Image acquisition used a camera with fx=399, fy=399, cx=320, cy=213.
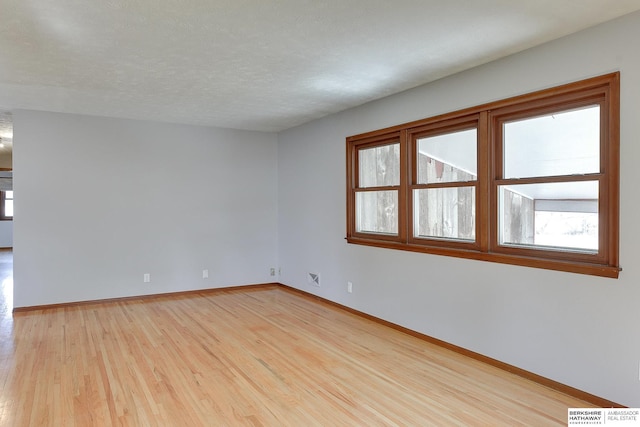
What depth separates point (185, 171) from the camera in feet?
19.4

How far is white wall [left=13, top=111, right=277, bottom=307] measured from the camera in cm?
500

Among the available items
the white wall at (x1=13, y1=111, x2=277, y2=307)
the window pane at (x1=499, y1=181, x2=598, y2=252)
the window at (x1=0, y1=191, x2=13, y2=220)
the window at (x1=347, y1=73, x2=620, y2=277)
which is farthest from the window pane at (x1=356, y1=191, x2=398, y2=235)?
the window at (x1=0, y1=191, x2=13, y2=220)

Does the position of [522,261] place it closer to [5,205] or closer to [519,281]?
[519,281]

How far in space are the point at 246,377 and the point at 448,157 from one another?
2.63m

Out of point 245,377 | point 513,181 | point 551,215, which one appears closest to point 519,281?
point 551,215

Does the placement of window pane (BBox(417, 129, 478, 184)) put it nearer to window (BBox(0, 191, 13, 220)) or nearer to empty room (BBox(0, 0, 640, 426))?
empty room (BBox(0, 0, 640, 426))

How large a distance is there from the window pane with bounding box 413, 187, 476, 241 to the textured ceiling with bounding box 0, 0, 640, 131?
108 cm

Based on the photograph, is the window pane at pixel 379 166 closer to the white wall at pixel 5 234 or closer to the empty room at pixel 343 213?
the empty room at pixel 343 213

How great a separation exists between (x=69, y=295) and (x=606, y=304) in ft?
18.9

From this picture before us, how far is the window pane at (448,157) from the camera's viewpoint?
3.57 metres

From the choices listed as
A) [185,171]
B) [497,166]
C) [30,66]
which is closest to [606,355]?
[497,166]

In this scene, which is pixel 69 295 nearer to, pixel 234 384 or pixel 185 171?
pixel 185 171

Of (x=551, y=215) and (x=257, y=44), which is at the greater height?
(x=257, y=44)

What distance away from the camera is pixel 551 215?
298cm
